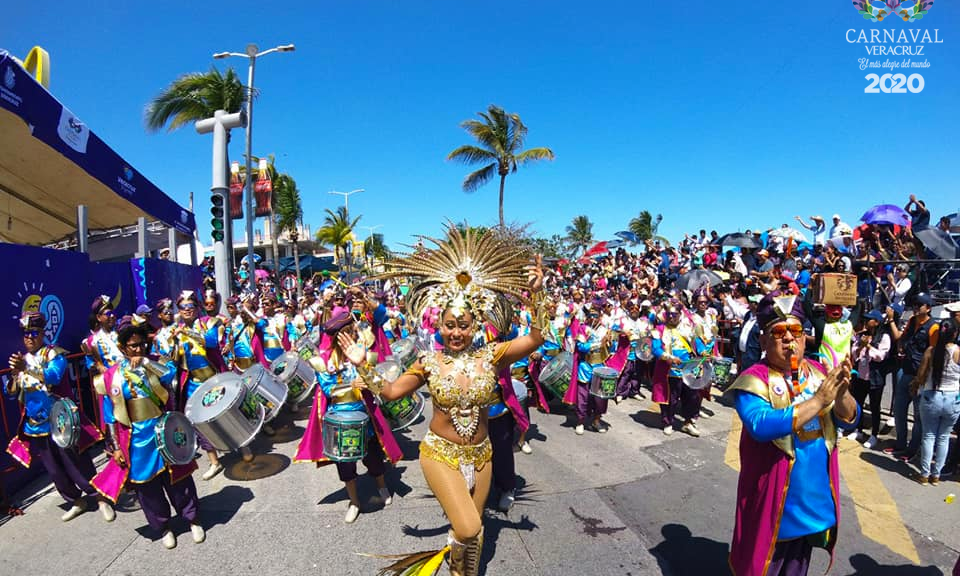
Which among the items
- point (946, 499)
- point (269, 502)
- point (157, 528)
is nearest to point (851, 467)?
point (946, 499)

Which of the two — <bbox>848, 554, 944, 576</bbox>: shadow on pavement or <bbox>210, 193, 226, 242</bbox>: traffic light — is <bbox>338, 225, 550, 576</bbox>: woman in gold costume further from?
<bbox>210, 193, 226, 242</bbox>: traffic light

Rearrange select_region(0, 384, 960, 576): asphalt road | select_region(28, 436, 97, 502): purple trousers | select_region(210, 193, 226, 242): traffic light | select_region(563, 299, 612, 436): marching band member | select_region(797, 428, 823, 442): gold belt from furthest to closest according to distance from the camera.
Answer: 1. select_region(210, 193, 226, 242): traffic light
2. select_region(563, 299, 612, 436): marching band member
3. select_region(28, 436, 97, 502): purple trousers
4. select_region(0, 384, 960, 576): asphalt road
5. select_region(797, 428, 823, 442): gold belt

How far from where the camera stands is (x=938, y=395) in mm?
4988

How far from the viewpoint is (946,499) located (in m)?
4.79

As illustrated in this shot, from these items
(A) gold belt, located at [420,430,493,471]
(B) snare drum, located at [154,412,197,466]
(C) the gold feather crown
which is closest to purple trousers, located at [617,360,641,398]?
(C) the gold feather crown

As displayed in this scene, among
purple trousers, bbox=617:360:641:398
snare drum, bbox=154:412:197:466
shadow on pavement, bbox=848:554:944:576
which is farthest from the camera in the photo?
purple trousers, bbox=617:360:641:398

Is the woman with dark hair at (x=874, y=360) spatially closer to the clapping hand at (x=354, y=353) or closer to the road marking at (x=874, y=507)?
the road marking at (x=874, y=507)

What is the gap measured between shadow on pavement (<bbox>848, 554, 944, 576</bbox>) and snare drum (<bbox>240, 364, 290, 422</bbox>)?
200 inches

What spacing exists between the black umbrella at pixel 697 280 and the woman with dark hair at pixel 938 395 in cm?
699

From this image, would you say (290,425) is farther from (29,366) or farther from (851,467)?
(851,467)

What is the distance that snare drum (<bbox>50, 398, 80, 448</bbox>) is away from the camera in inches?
181

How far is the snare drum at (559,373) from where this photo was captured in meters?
6.56

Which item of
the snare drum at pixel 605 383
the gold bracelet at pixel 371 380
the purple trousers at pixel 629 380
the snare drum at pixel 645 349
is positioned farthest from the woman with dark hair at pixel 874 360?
the gold bracelet at pixel 371 380

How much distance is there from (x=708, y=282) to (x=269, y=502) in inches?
418
